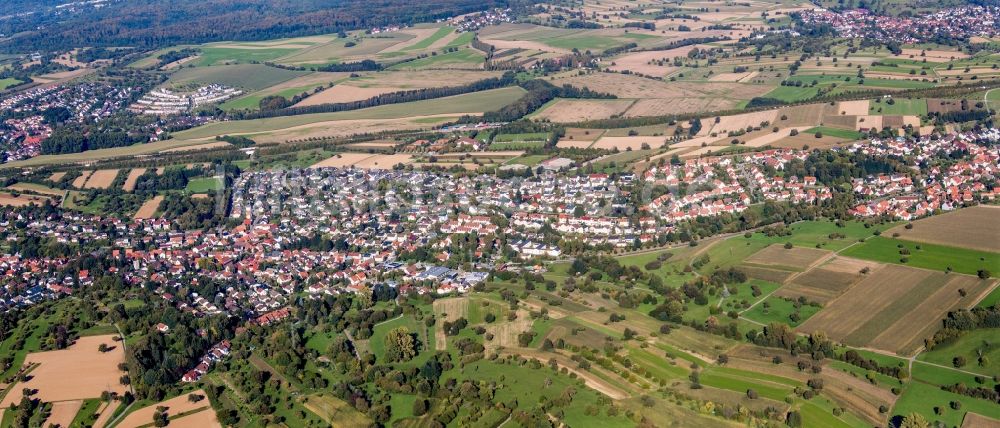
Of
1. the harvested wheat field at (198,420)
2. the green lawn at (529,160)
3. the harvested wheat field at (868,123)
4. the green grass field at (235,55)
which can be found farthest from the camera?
the green grass field at (235,55)

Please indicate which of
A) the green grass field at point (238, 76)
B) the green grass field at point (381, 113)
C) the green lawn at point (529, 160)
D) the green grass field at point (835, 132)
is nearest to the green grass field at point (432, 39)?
the green grass field at point (238, 76)

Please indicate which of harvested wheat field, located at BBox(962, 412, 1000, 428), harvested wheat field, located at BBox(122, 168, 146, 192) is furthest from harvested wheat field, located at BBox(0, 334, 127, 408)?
harvested wheat field, located at BBox(962, 412, 1000, 428)

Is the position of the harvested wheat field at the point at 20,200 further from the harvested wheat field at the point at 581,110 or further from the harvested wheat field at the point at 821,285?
the harvested wheat field at the point at 821,285

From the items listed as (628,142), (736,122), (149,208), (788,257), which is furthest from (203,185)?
(788,257)

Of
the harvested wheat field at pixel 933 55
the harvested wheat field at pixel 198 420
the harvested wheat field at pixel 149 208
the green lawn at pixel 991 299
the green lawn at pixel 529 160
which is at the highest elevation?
the harvested wheat field at pixel 933 55

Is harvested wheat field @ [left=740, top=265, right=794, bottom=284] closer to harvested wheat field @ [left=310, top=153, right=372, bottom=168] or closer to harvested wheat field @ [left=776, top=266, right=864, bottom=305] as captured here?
harvested wheat field @ [left=776, top=266, right=864, bottom=305]
